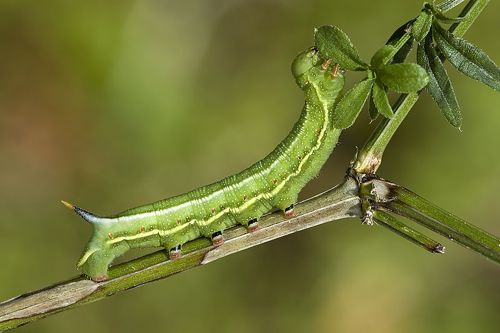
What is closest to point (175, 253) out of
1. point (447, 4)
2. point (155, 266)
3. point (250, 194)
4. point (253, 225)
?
point (155, 266)

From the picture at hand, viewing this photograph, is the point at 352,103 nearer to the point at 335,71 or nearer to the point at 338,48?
the point at 338,48

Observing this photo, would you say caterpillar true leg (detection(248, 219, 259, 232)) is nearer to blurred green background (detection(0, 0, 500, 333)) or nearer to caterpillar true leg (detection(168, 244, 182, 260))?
caterpillar true leg (detection(168, 244, 182, 260))

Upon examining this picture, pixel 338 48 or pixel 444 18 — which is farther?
pixel 338 48

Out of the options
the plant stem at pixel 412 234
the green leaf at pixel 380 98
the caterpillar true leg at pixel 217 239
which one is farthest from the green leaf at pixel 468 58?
the caterpillar true leg at pixel 217 239

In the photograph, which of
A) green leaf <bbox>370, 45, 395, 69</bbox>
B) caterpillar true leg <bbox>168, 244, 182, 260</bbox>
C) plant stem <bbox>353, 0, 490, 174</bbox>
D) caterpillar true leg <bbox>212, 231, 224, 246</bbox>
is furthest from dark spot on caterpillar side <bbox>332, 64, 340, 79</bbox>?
caterpillar true leg <bbox>168, 244, 182, 260</bbox>

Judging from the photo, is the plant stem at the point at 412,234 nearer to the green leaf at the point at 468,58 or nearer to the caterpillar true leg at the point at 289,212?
the caterpillar true leg at the point at 289,212

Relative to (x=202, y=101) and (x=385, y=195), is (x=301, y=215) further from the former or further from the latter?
(x=202, y=101)
